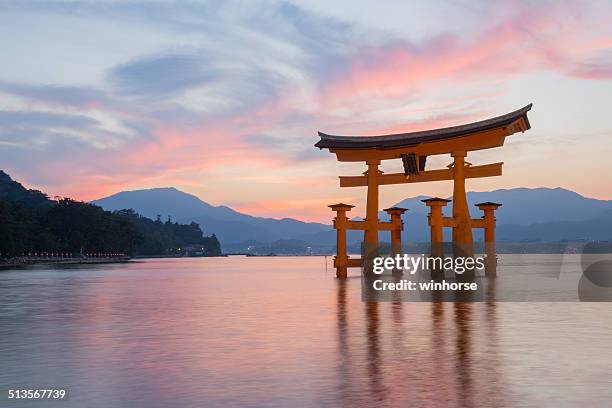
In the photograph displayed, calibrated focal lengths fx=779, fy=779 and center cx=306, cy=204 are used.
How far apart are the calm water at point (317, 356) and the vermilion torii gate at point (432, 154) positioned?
46.3 feet

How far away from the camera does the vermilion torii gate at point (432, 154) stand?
38.8 metres

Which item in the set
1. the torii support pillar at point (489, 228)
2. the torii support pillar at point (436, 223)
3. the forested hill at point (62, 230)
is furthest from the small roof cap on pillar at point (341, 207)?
the forested hill at point (62, 230)

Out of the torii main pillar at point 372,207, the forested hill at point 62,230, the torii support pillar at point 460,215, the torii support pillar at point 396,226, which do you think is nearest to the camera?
the torii support pillar at point 460,215

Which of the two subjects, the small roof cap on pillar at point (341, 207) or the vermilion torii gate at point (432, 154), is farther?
the small roof cap on pillar at point (341, 207)

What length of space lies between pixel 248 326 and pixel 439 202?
2094 centimetres

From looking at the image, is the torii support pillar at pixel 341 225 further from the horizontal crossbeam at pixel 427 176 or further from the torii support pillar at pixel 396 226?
the torii support pillar at pixel 396 226

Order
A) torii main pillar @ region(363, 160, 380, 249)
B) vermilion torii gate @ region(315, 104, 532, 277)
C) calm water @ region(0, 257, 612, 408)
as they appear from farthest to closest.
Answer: torii main pillar @ region(363, 160, 380, 249), vermilion torii gate @ region(315, 104, 532, 277), calm water @ region(0, 257, 612, 408)

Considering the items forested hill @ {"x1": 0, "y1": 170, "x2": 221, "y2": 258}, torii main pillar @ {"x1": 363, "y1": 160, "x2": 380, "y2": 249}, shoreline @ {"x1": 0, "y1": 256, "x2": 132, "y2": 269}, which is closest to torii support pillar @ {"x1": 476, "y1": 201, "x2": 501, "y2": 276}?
torii main pillar @ {"x1": 363, "y1": 160, "x2": 380, "y2": 249}

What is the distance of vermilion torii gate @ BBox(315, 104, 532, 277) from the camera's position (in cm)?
3875

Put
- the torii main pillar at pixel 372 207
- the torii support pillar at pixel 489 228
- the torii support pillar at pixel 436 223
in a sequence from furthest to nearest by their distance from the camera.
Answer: the torii support pillar at pixel 489 228 < the torii main pillar at pixel 372 207 < the torii support pillar at pixel 436 223

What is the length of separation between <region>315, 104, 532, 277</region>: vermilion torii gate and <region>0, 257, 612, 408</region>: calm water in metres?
14.1

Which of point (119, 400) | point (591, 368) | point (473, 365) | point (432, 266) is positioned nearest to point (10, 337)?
point (119, 400)

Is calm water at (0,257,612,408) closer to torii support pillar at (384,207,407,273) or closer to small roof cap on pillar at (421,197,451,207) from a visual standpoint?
small roof cap on pillar at (421,197,451,207)

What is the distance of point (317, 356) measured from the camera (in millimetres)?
14297
